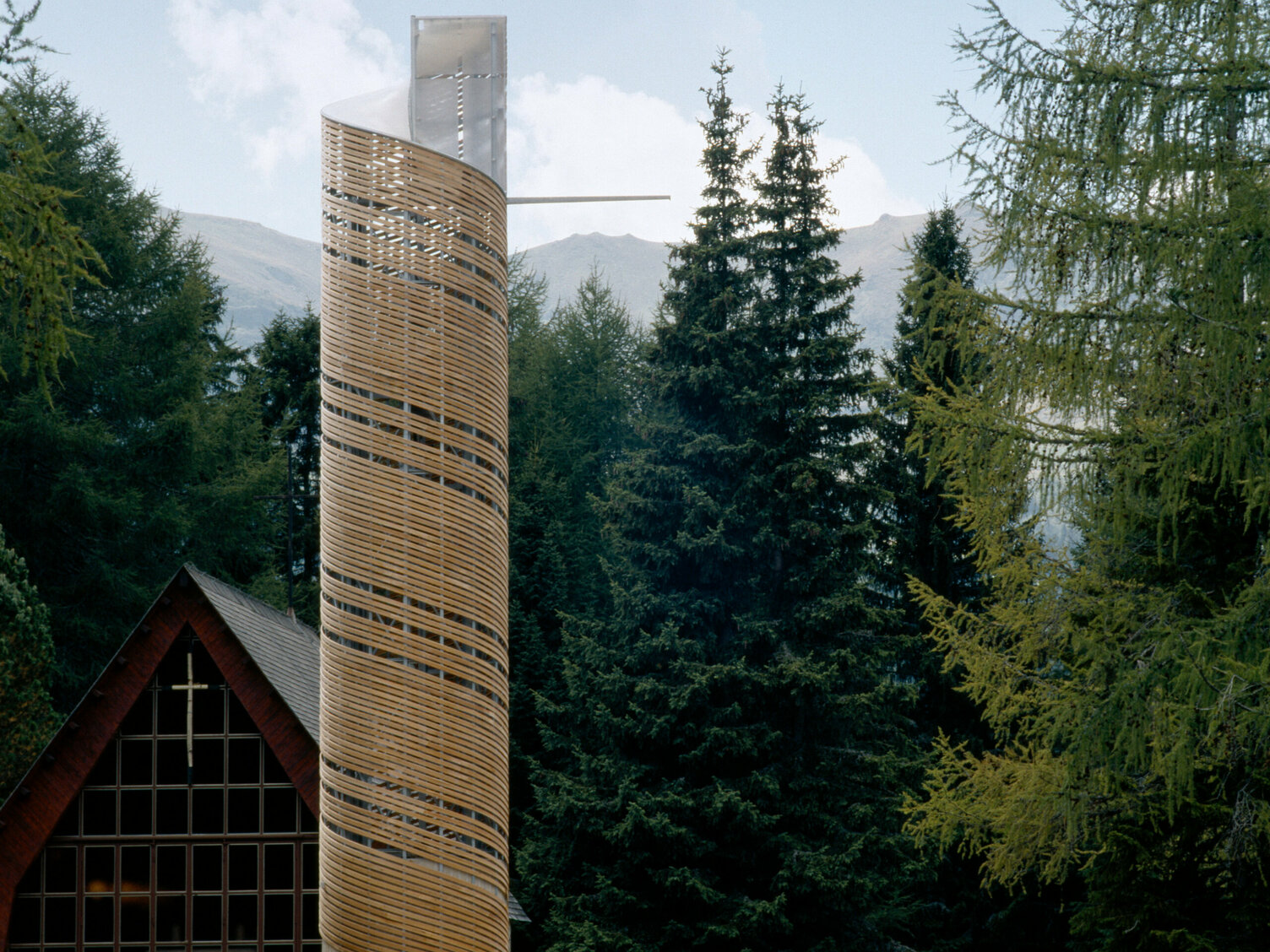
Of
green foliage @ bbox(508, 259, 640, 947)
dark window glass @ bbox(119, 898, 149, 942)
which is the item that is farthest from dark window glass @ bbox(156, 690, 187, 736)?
green foliage @ bbox(508, 259, 640, 947)

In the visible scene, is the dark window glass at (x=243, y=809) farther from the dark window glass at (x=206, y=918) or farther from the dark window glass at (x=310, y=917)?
the dark window glass at (x=310, y=917)

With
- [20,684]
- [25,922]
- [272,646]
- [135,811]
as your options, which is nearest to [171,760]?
[135,811]

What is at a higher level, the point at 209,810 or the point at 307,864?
the point at 209,810

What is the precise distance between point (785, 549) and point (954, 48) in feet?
40.8

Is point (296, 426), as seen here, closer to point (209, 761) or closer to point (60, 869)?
point (209, 761)

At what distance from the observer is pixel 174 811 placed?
39.6ft

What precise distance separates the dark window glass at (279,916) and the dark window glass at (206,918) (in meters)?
0.47

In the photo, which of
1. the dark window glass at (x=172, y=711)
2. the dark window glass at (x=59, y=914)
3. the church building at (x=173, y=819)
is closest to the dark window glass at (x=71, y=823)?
the church building at (x=173, y=819)

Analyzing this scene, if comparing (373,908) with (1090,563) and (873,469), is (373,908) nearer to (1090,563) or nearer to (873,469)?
(1090,563)

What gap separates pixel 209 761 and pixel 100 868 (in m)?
1.41

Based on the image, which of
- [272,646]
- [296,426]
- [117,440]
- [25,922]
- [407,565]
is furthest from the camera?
[296,426]

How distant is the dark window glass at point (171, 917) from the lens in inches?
475

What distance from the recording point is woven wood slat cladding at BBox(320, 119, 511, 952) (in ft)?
24.1

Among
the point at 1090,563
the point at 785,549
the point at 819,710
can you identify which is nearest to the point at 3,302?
the point at 785,549
